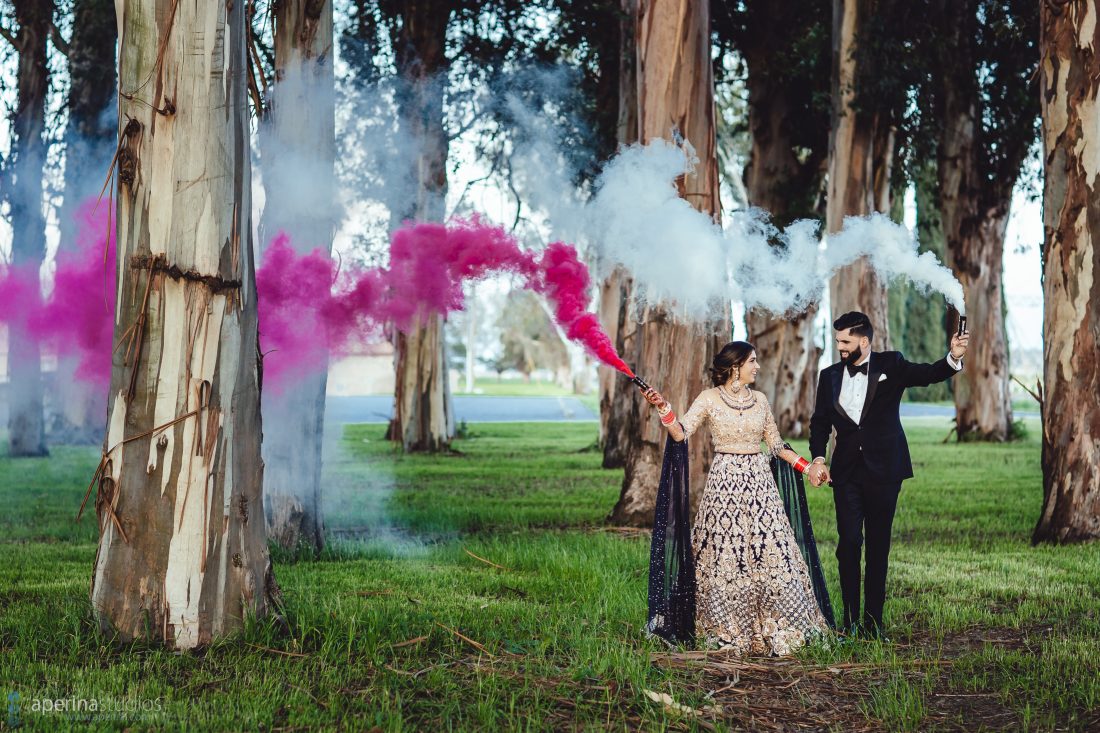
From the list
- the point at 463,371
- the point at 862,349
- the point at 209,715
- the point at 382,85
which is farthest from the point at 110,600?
the point at 463,371

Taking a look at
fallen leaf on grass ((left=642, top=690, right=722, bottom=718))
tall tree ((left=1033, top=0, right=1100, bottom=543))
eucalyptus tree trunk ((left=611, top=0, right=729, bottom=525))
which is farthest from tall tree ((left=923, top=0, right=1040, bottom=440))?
fallen leaf on grass ((left=642, top=690, right=722, bottom=718))

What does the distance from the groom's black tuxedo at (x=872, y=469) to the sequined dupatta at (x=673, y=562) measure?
0.75m

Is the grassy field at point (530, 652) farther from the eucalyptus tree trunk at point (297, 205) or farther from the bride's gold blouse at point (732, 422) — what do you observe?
the bride's gold blouse at point (732, 422)

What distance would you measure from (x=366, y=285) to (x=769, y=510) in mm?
3684

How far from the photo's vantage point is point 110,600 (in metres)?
4.91

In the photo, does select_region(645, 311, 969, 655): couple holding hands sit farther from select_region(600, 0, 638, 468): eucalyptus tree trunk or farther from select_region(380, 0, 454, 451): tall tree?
select_region(380, 0, 454, 451): tall tree

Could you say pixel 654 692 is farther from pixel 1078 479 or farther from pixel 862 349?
pixel 1078 479

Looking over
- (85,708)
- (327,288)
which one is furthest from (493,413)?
(85,708)

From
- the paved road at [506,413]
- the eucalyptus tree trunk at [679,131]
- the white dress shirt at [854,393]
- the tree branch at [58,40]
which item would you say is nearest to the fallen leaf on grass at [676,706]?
the white dress shirt at [854,393]

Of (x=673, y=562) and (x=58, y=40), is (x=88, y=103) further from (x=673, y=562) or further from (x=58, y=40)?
(x=673, y=562)

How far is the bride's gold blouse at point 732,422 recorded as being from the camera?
5.53 metres

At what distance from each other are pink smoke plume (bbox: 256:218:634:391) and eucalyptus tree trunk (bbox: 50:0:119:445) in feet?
25.4

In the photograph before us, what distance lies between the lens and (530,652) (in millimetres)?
5000

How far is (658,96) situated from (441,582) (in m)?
5.00
